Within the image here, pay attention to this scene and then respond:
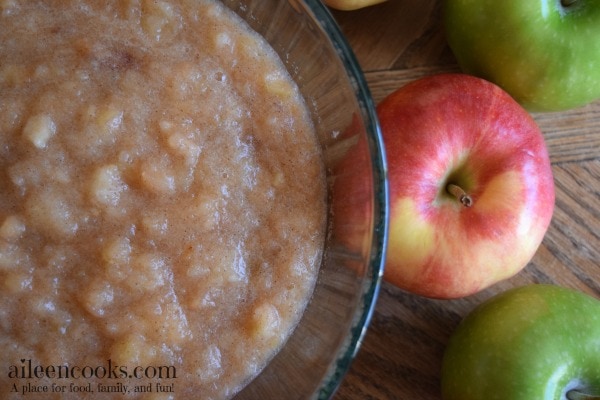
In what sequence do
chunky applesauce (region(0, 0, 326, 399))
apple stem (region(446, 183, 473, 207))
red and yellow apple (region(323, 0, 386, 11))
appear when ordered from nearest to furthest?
chunky applesauce (region(0, 0, 326, 399)) → apple stem (region(446, 183, 473, 207)) → red and yellow apple (region(323, 0, 386, 11))

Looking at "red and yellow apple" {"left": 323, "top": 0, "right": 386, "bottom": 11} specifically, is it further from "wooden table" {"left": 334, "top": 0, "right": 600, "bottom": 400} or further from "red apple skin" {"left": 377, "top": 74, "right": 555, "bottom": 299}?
"red apple skin" {"left": 377, "top": 74, "right": 555, "bottom": 299}

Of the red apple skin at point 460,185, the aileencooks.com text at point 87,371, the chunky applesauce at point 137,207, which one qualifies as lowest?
the aileencooks.com text at point 87,371

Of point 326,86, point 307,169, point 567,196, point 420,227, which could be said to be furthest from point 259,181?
point 567,196

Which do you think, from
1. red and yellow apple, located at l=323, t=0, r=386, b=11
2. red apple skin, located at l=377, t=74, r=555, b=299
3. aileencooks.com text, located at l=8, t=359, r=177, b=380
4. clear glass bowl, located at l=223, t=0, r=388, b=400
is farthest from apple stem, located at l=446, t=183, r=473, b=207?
aileencooks.com text, located at l=8, t=359, r=177, b=380

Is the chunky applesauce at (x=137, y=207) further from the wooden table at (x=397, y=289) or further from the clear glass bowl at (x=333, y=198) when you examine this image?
the wooden table at (x=397, y=289)

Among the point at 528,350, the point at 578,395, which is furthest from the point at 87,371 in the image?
the point at 578,395

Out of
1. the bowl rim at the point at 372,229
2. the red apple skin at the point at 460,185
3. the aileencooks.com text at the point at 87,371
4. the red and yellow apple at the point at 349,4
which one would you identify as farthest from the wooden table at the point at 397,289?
the aileencooks.com text at the point at 87,371
